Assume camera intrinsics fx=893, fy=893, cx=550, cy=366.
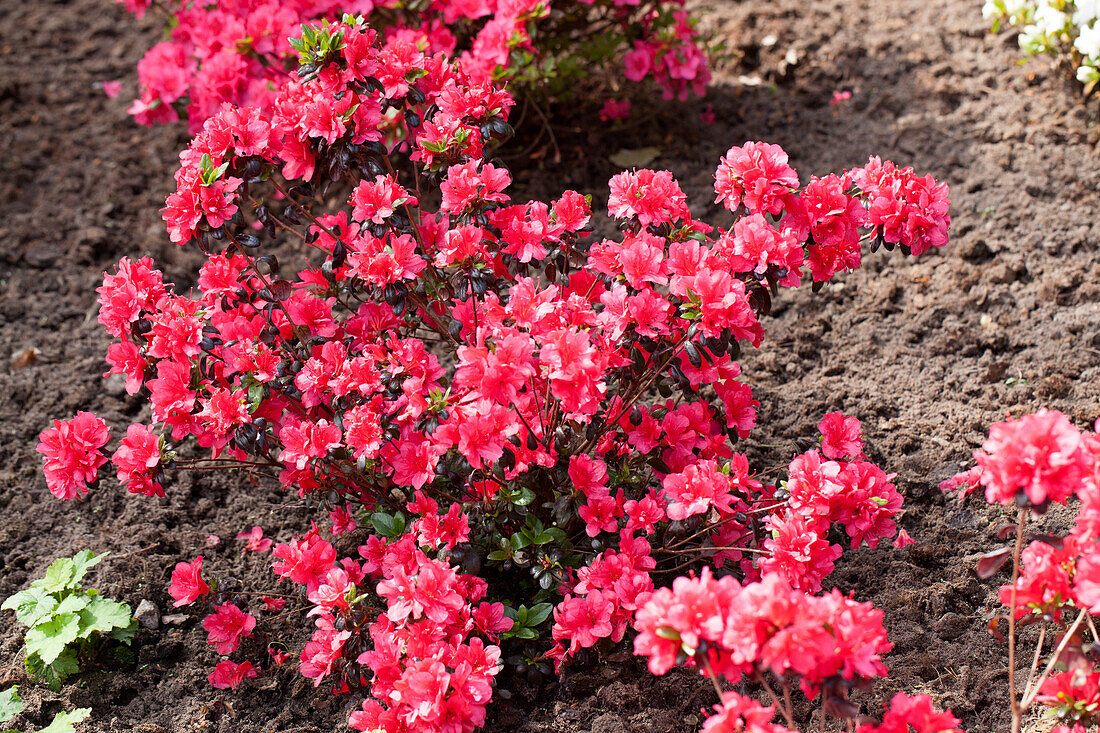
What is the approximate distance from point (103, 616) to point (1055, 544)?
2.05 m

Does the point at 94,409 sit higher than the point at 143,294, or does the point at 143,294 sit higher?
the point at 143,294

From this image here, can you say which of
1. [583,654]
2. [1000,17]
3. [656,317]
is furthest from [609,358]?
[1000,17]

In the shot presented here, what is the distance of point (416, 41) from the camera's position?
2699 millimetres

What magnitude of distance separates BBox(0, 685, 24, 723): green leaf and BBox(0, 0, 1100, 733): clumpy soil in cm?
11

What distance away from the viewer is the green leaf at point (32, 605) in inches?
81.9

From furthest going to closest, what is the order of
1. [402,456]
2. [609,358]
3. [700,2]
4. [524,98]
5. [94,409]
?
[700,2] < [524,98] < [94,409] < [402,456] < [609,358]

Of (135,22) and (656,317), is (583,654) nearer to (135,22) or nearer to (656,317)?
Answer: (656,317)

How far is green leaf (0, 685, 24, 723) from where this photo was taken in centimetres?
192

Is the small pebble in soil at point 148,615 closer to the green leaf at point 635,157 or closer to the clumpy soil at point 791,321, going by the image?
the clumpy soil at point 791,321

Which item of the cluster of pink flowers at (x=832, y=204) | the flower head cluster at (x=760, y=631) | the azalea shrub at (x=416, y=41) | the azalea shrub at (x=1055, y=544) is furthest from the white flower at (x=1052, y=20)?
the flower head cluster at (x=760, y=631)

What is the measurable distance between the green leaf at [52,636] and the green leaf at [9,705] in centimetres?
9

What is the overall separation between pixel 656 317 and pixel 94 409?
2106mm

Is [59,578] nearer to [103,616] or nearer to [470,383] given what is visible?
[103,616]

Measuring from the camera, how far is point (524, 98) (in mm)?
3605
